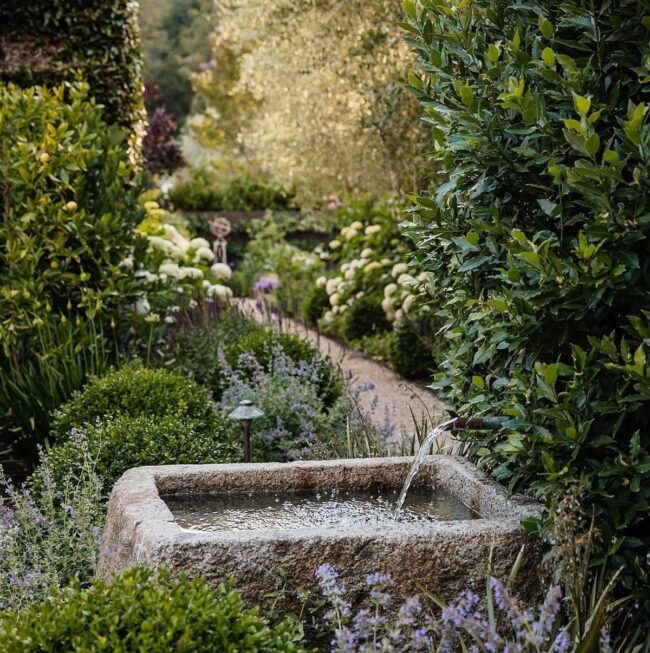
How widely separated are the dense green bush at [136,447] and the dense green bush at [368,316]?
20.6 feet

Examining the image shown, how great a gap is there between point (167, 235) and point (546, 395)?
19.7 feet

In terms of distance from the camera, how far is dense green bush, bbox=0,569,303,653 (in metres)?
2.11

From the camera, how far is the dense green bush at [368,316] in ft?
34.6

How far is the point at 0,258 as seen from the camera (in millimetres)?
5730

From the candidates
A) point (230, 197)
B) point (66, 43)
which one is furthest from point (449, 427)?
point (230, 197)

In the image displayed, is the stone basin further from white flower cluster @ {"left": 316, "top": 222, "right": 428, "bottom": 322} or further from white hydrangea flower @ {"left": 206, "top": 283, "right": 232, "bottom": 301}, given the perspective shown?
white flower cluster @ {"left": 316, "top": 222, "right": 428, "bottom": 322}

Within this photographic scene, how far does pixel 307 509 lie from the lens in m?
3.36

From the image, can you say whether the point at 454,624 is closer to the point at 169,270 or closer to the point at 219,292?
the point at 169,270

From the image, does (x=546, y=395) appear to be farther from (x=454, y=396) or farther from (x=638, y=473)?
(x=454, y=396)

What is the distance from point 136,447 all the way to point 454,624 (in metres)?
1.98

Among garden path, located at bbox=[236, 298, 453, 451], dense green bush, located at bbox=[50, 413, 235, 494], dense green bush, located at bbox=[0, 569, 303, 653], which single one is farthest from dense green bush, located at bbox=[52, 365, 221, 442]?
dense green bush, located at bbox=[0, 569, 303, 653]

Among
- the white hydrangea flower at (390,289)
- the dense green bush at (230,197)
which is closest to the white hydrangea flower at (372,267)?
the white hydrangea flower at (390,289)

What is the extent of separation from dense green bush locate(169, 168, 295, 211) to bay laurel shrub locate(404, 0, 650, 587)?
51.5 ft

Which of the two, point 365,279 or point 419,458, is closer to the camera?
point 419,458
